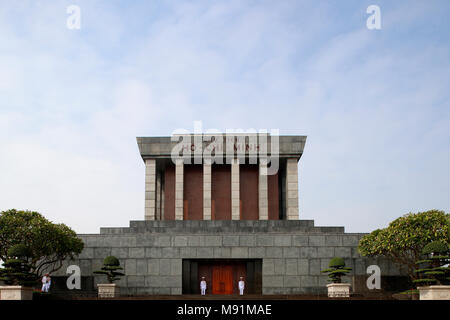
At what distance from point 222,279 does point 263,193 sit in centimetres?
883

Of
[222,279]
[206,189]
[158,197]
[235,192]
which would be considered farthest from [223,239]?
[158,197]

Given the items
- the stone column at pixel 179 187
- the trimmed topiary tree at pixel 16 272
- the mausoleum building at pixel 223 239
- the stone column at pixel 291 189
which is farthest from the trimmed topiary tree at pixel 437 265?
the stone column at pixel 179 187

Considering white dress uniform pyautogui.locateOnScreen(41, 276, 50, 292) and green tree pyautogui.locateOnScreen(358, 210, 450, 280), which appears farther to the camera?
white dress uniform pyautogui.locateOnScreen(41, 276, 50, 292)

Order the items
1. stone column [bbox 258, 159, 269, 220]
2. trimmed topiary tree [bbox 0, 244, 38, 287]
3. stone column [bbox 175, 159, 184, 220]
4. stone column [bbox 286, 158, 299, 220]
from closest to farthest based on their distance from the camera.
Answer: trimmed topiary tree [bbox 0, 244, 38, 287], stone column [bbox 286, 158, 299, 220], stone column [bbox 175, 159, 184, 220], stone column [bbox 258, 159, 269, 220]

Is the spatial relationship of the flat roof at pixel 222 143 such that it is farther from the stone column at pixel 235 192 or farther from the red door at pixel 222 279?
the red door at pixel 222 279

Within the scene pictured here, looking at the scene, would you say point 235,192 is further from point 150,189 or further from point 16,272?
point 16,272

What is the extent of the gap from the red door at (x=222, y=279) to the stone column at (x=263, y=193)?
722 centimetres

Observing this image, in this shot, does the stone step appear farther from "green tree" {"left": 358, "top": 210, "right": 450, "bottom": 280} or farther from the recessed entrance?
"green tree" {"left": 358, "top": 210, "right": 450, "bottom": 280}

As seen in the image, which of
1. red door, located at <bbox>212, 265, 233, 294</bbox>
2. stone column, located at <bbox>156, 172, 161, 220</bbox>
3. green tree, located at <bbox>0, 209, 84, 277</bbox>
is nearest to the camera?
green tree, located at <bbox>0, 209, 84, 277</bbox>

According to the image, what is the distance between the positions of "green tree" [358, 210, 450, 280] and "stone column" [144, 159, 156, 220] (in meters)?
16.0

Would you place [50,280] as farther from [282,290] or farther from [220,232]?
[282,290]

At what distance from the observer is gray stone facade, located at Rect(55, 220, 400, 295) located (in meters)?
28.0

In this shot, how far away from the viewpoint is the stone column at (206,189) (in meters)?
35.9

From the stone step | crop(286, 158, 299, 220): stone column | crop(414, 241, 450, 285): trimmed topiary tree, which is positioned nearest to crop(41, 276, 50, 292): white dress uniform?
the stone step
